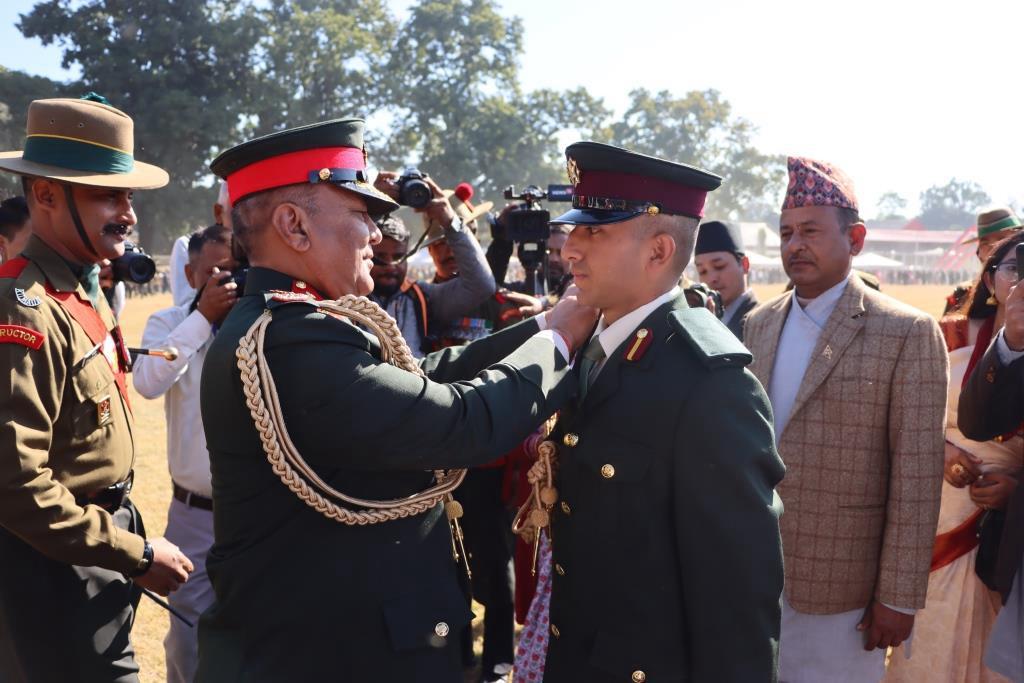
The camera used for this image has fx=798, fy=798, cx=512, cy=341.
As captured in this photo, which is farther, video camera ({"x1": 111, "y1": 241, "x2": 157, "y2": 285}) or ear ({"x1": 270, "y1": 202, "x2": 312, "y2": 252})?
video camera ({"x1": 111, "y1": 241, "x2": 157, "y2": 285})

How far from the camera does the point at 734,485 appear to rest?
202 centimetres

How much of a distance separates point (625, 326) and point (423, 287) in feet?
9.23

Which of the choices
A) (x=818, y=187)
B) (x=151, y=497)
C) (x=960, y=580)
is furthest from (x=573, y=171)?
(x=151, y=497)

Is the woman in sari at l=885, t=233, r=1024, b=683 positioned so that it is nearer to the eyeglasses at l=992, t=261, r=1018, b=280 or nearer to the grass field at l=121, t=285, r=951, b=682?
the eyeglasses at l=992, t=261, r=1018, b=280

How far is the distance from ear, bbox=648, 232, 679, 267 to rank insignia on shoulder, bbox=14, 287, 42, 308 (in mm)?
1996

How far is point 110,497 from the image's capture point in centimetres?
289

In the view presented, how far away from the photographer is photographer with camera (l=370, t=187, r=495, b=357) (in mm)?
4684

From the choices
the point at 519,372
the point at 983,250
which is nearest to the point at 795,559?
the point at 519,372

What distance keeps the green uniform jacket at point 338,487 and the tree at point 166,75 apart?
41488 millimetres

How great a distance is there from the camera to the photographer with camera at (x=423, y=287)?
4684 mm

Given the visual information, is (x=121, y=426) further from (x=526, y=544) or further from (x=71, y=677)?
(x=526, y=544)

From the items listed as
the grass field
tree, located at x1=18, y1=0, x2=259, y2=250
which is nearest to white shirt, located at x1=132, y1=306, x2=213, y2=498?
the grass field

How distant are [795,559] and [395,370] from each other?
6.77 feet

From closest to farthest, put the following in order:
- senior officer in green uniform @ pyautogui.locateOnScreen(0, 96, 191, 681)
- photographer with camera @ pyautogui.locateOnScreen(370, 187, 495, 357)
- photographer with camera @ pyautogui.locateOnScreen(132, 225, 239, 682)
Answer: senior officer in green uniform @ pyautogui.locateOnScreen(0, 96, 191, 681) < photographer with camera @ pyautogui.locateOnScreen(132, 225, 239, 682) < photographer with camera @ pyautogui.locateOnScreen(370, 187, 495, 357)
